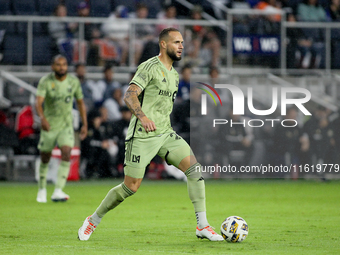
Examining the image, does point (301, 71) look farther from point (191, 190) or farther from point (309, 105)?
point (191, 190)

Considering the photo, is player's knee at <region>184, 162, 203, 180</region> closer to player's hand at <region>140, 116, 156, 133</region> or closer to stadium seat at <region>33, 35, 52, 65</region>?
player's hand at <region>140, 116, 156, 133</region>

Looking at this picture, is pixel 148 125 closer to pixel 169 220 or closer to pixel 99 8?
pixel 169 220

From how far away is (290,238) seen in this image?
6.69 metres

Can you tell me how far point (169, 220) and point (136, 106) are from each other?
267 centimetres

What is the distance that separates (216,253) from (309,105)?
12.0 meters

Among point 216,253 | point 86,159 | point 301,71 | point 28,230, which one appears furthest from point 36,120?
point 216,253

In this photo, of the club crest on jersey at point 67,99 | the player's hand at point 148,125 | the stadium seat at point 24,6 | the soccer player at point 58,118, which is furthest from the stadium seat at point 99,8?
the player's hand at point 148,125

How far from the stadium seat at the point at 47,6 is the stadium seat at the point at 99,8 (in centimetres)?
101

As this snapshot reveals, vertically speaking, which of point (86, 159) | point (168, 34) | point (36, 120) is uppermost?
point (168, 34)

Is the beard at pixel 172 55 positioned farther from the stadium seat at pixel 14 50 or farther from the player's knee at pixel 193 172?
the stadium seat at pixel 14 50

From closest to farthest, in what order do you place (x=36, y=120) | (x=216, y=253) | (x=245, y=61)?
(x=216, y=253)
(x=36, y=120)
(x=245, y=61)

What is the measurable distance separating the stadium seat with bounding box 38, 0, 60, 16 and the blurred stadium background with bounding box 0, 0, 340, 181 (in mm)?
28

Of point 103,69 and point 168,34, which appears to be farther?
point 103,69

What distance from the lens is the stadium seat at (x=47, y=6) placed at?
17.5 m
